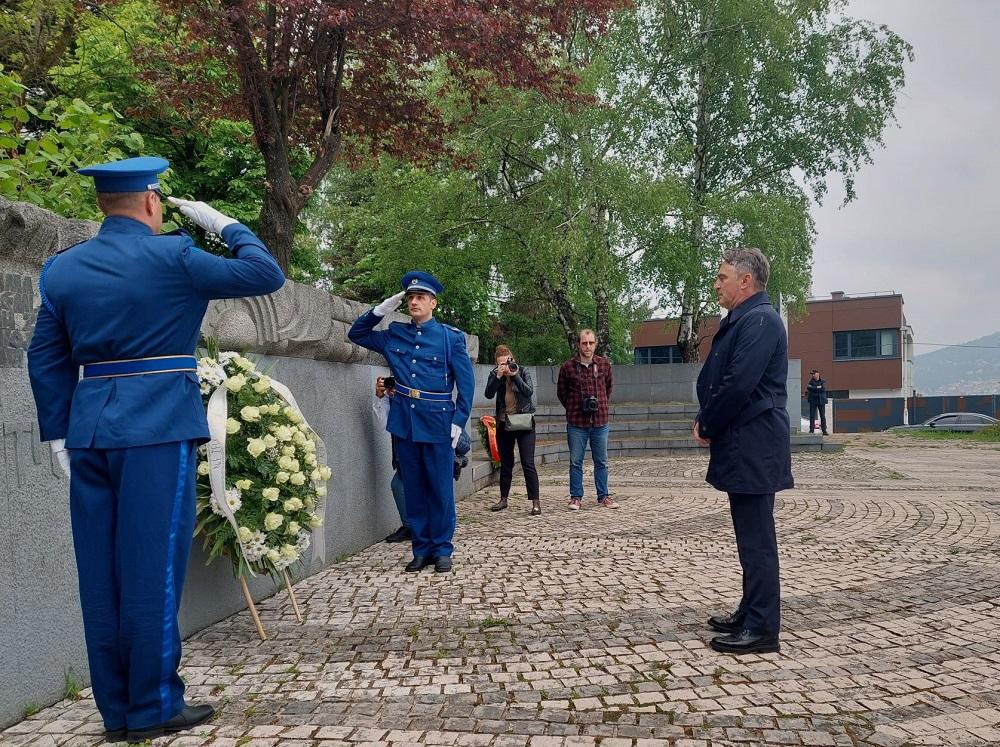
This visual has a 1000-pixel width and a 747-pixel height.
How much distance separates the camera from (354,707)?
3.33 meters

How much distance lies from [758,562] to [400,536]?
3.93 m

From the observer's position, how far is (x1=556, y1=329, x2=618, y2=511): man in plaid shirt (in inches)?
361

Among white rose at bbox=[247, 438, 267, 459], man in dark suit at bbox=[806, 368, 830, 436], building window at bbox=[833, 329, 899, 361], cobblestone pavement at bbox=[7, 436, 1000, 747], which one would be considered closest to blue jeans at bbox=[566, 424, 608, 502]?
cobblestone pavement at bbox=[7, 436, 1000, 747]

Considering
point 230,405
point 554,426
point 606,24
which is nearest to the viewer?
point 230,405

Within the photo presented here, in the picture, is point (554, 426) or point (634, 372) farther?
point (634, 372)

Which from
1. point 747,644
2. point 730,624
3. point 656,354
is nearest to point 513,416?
point 730,624

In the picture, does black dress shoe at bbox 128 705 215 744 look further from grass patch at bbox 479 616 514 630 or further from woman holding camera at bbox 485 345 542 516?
woman holding camera at bbox 485 345 542 516

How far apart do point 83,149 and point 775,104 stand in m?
19.0

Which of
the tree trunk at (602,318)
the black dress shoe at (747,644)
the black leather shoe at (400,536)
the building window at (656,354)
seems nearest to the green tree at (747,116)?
the tree trunk at (602,318)

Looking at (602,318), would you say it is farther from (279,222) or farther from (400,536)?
(400,536)

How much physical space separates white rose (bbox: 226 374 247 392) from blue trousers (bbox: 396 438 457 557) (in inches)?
77.3


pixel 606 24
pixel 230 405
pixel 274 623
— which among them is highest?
pixel 606 24

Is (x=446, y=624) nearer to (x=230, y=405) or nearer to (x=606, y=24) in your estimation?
(x=230, y=405)

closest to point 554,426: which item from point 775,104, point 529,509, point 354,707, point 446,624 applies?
point 529,509
